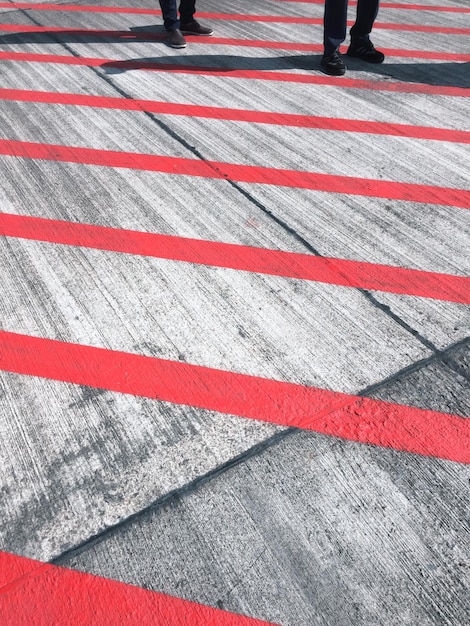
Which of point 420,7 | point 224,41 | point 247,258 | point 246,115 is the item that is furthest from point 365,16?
point 247,258

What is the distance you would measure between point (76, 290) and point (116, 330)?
1.31ft

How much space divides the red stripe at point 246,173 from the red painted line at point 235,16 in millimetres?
3467

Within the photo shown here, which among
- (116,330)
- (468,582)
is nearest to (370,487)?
(468,582)

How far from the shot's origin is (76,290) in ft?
11.0

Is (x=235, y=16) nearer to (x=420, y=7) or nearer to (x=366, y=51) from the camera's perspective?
(x=366, y=51)

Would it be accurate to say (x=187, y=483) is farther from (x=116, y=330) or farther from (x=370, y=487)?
(x=116, y=330)

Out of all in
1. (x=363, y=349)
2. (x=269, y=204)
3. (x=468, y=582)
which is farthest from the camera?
(x=269, y=204)

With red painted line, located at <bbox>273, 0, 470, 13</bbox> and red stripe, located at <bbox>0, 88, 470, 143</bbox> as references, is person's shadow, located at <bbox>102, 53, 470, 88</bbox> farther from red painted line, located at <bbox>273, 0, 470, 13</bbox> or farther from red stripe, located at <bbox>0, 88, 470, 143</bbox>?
red painted line, located at <bbox>273, 0, 470, 13</bbox>

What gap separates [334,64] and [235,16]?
2166 millimetres

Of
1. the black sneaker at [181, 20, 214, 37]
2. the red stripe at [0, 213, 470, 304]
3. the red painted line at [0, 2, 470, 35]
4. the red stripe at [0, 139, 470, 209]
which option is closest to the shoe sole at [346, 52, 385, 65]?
the red painted line at [0, 2, 470, 35]

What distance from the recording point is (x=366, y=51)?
236 inches

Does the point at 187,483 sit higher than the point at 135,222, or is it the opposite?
the point at 135,222

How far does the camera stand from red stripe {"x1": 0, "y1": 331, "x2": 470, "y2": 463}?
2.57m

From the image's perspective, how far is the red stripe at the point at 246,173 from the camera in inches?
161
